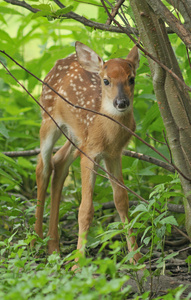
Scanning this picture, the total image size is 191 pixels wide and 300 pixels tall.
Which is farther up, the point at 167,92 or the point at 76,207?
the point at 167,92

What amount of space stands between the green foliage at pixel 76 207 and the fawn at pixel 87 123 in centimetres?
15

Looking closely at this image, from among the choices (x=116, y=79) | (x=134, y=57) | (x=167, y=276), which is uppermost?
(x=134, y=57)

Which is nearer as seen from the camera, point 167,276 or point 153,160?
point 167,276

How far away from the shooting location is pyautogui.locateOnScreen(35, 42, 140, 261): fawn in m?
4.36

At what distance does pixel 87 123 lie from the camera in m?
4.78

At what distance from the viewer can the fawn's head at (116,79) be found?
4.18 metres

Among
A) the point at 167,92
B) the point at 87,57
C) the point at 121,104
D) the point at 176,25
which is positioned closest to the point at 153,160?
the point at 121,104

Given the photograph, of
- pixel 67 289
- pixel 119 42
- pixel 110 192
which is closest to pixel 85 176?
pixel 110 192

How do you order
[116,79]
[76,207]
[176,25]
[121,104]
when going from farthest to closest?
[76,207], [116,79], [121,104], [176,25]

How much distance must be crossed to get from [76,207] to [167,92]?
2591 millimetres

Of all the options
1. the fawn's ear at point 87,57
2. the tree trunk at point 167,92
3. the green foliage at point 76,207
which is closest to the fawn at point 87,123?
the fawn's ear at point 87,57

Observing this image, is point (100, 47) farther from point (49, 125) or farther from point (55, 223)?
point (55, 223)

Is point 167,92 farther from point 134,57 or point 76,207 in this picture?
point 76,207

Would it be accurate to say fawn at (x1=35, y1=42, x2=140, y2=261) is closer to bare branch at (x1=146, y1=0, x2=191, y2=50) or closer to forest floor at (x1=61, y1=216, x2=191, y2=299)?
forest floor at (x1=61, y1=216, x2=191, y2=299)
